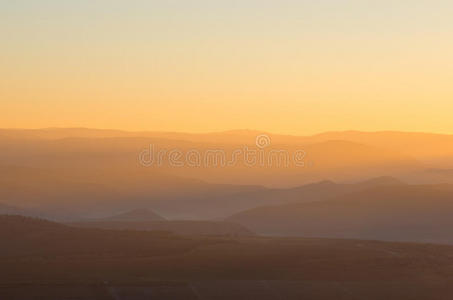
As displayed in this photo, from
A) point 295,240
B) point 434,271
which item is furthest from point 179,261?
point 295,240

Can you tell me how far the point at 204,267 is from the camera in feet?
198

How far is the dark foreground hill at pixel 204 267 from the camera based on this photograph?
162 feet

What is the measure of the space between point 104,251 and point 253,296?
1006 inches

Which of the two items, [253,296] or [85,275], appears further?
[85,275]

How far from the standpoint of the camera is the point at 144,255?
68.6 m

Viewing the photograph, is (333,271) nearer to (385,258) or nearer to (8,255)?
(385,258)

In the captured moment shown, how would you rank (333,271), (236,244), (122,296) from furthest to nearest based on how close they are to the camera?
(236,244) → (333,271) → (122,296)

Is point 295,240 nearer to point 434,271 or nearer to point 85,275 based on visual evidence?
point 434,271

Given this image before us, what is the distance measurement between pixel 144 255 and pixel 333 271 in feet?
57.1

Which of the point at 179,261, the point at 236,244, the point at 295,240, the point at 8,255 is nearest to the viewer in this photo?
the point at 179,261

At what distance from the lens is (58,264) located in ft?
198

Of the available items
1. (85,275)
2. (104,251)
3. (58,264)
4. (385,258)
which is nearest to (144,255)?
(104,251)

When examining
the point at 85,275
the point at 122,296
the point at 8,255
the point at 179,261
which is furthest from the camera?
the point at 8,255

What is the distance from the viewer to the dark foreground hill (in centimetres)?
4947
